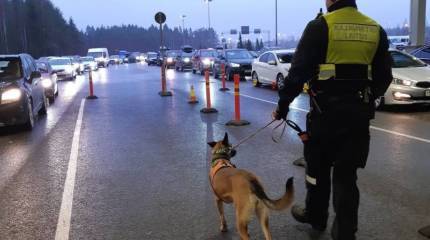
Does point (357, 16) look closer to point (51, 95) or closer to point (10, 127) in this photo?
point (10, 127)

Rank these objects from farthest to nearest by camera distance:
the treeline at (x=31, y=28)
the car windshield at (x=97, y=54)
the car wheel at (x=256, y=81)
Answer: the treeline at (x=31, y=28) < the car windshield at (x=97, y=54) < the car wheel at (x=256, y=81)

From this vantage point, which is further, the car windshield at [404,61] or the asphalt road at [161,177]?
the car windshield at [404,61]

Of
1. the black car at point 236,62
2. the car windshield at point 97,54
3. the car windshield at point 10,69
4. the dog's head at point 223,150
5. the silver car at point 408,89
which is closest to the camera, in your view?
the dog's head at point 223,150

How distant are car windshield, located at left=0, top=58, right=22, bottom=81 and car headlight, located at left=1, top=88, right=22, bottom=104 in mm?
795

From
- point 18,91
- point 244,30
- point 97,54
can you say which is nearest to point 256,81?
point 18,91

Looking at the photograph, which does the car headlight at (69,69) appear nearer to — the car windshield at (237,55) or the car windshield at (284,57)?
the car windshield at (237,55)

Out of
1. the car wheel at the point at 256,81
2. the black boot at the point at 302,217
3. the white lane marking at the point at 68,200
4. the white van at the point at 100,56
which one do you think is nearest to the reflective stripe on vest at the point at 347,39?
the black boot at the point at 302,217

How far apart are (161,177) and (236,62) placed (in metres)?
18.5

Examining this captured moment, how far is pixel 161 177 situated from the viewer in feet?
21.2

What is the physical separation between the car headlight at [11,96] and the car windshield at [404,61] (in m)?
9.12

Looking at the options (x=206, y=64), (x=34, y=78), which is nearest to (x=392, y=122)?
(x=34, y=78)

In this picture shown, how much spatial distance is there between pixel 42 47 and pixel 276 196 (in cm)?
9966

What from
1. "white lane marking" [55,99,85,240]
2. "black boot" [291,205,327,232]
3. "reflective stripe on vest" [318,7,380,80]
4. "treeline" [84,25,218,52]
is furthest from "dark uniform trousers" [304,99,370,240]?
"treeline" [84,25,218,52]

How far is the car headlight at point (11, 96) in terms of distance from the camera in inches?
401
